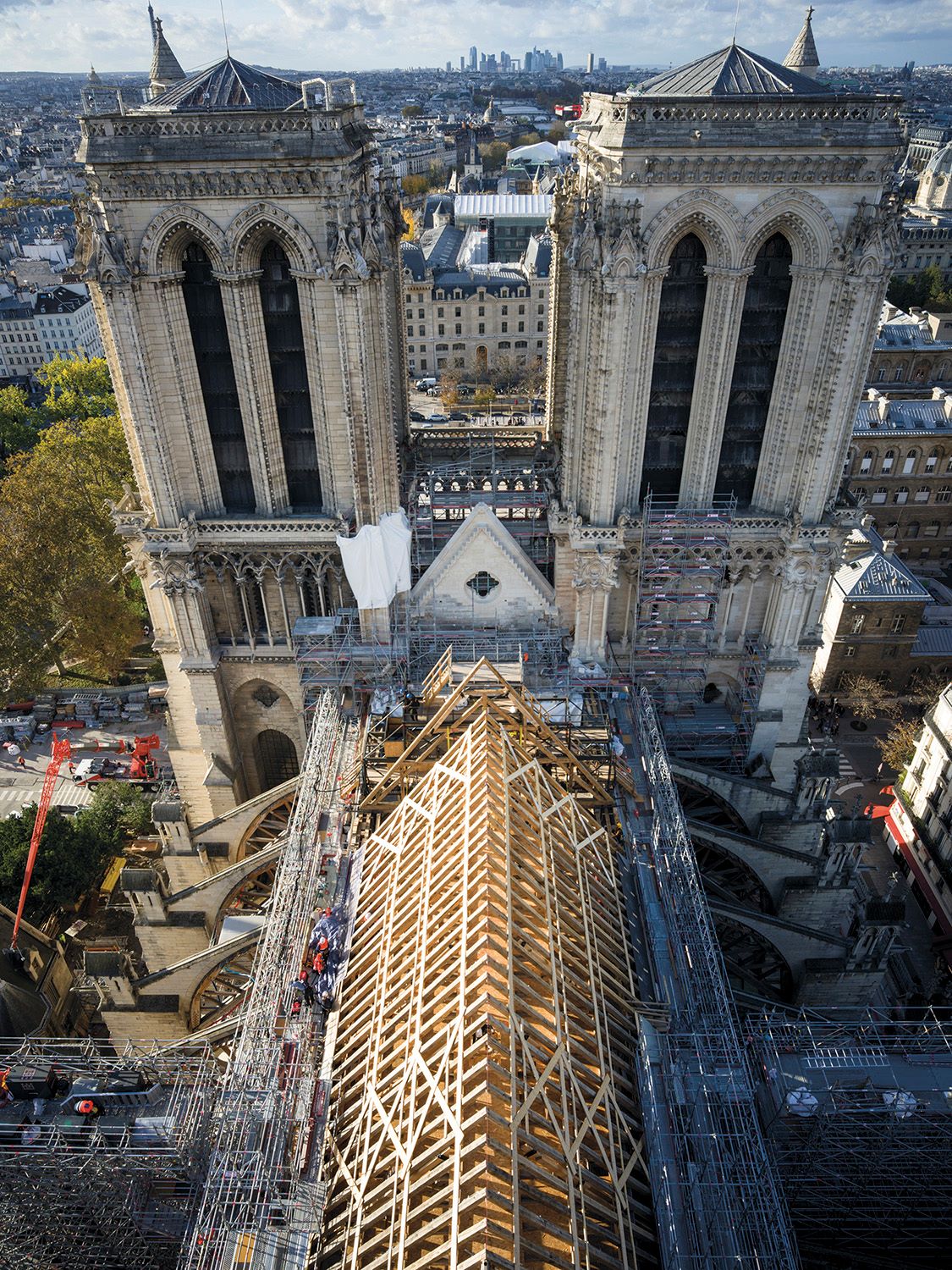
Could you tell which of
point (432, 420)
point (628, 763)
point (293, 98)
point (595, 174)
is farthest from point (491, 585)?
point (432, 420)

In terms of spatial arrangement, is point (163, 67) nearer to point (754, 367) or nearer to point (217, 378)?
point (217, 378)

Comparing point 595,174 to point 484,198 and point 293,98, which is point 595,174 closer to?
point 293,98

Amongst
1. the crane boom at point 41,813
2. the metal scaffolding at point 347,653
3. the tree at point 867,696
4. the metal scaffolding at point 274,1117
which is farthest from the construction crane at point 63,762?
the tree at point 867,696

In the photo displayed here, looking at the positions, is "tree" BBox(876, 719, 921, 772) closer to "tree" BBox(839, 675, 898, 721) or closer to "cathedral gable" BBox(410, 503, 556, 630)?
"tree" BBox(839, 675, 898, 721)

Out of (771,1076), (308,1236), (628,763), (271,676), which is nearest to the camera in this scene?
(308,1236)

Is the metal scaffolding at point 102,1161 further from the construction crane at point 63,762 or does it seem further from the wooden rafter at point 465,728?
the construction crane at point 63,762

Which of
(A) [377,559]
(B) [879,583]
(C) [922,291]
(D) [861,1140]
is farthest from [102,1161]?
(C) [922,291]
